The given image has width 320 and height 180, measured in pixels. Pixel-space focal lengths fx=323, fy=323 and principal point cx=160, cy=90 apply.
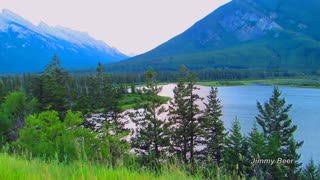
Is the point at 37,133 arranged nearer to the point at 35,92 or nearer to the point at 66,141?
the point at 66,141

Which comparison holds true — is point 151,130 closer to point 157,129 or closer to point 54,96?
point 157,129

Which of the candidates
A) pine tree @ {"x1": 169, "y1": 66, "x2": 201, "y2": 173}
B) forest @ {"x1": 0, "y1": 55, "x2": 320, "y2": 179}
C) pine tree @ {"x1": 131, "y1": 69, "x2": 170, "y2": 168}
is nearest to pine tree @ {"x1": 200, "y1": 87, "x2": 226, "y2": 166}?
forest @ {"x1": 0, "y1": 55, "x2": 320, "y2": 179}

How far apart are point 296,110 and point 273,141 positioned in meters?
50.5

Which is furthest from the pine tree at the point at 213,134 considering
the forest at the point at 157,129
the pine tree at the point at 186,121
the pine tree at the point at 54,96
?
the pine tree at the point at 54,96

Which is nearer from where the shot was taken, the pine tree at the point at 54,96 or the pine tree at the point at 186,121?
the pine tree at the point at 186,121

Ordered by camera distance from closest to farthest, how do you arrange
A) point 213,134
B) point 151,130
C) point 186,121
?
point 151,130
point 213,134
point 186,121

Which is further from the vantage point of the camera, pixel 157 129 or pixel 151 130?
pixel 151 130

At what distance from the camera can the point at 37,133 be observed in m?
31.0

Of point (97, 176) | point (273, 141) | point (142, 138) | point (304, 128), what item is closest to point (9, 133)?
point (142, 138)

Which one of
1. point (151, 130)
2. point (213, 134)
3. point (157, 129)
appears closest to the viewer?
point (157, 129)

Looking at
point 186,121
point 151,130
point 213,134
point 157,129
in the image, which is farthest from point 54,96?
point 213,134

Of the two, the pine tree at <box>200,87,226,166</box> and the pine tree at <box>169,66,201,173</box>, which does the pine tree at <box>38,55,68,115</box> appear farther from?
the pine tree at <box>200,87,226,166</box>

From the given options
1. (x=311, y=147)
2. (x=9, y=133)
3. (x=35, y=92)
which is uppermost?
(x=35, y=92)

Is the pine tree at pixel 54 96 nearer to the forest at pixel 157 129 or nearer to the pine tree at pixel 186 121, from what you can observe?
the forest at pixel 157 129
